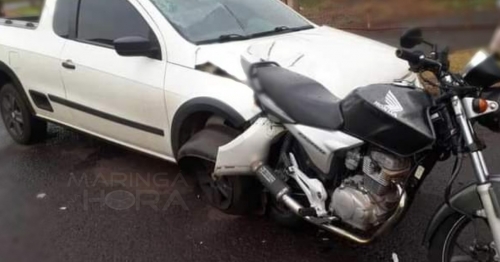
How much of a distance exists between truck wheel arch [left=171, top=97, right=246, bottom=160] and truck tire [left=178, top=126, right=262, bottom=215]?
103 mm

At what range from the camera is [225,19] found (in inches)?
154

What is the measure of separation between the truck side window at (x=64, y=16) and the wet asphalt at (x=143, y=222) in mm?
1148

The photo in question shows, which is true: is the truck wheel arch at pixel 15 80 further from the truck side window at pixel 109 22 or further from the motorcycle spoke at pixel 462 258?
the motorcycle spoke at pixel 462 258

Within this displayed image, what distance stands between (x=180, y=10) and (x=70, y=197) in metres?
1.65

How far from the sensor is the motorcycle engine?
2.50 meters

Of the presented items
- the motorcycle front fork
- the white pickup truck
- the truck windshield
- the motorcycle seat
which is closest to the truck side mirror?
the white pickup truck

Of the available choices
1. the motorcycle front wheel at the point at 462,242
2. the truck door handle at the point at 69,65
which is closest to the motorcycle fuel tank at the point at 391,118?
the motorcycle front wheel at the point at 462,242

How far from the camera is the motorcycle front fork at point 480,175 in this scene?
2.21 m

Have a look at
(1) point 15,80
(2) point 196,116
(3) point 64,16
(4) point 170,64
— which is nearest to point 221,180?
(2) point 196,116

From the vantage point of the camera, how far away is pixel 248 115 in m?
3.11

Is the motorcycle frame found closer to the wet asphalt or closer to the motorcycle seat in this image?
the motorcycle seat

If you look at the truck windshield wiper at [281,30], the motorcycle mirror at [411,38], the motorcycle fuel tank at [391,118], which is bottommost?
the truck windshield wiper at [281,30]

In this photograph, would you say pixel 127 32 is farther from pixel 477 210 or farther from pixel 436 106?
pixel 477 210

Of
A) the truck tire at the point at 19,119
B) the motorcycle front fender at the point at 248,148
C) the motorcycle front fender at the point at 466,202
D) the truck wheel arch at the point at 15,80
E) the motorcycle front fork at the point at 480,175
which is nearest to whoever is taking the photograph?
the motorcycle front fork at the point at 480,175
